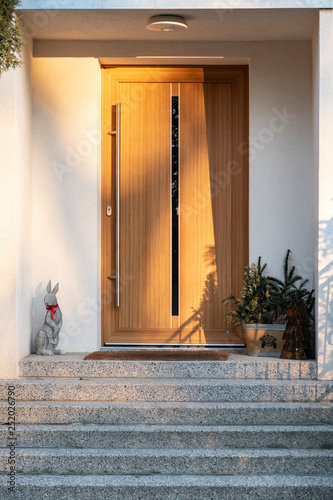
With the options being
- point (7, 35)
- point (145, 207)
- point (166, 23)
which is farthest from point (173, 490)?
point (166, 23)

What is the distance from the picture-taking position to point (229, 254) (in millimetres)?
5840

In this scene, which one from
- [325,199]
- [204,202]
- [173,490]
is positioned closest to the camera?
[173,490]

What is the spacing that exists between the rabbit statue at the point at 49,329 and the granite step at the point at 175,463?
4.00 feet

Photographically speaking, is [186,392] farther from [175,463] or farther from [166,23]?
[166,23]

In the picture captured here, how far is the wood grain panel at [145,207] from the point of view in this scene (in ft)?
19.1

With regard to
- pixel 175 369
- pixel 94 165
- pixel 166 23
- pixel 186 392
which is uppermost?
pixel 166 23

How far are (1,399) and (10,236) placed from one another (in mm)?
1127

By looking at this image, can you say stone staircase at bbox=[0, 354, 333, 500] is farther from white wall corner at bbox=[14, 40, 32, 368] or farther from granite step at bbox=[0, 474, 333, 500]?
white wall corner at bbox=[14, 40, 32, 368]

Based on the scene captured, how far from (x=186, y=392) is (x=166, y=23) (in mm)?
2578

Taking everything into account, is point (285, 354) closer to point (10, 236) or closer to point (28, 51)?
point (10, 236)

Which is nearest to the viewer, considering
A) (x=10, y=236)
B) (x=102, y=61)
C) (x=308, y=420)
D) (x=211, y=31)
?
(x=308, y=420)

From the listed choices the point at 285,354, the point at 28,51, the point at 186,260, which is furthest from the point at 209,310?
the point at 28,51

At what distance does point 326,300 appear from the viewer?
4883 millimetres

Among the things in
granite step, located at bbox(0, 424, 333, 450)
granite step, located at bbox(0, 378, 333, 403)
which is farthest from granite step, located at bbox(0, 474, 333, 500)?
granite step, located at bbox(0, 378, 333, 403)
